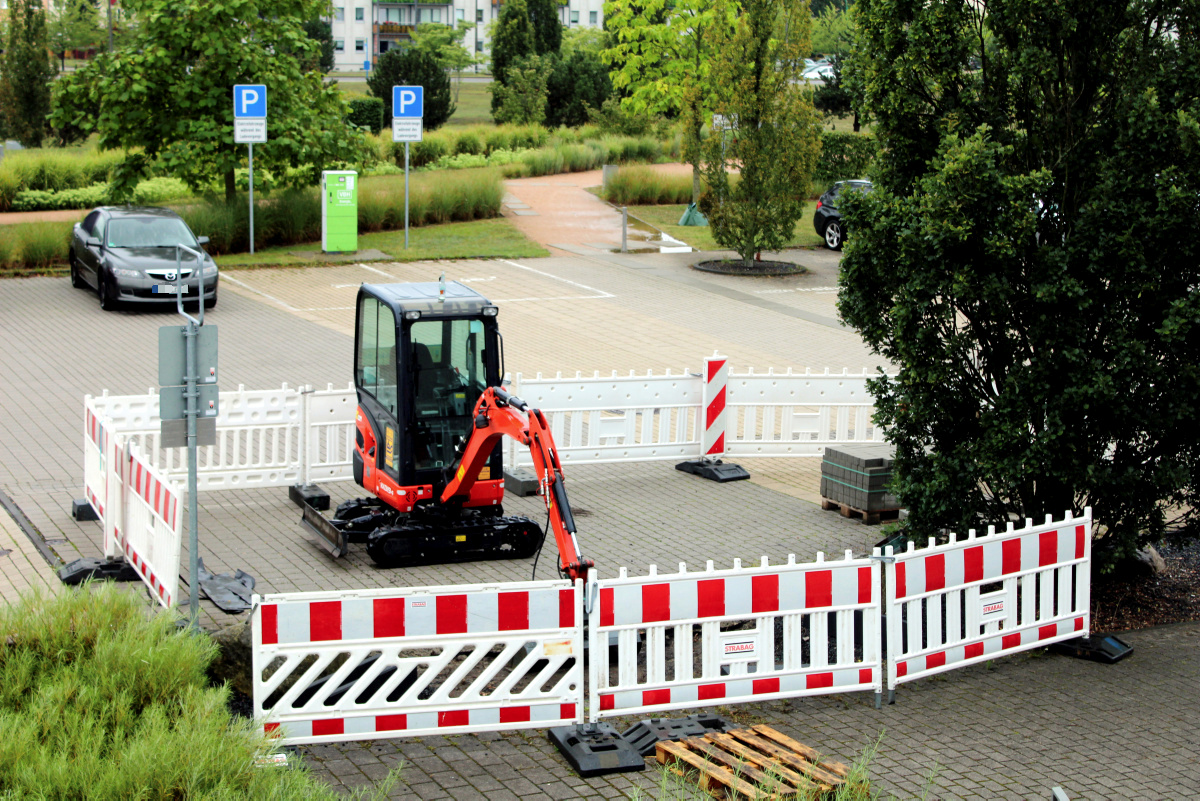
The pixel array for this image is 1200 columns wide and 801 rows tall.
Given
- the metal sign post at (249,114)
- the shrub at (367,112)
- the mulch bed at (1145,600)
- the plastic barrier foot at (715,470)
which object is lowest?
the mulch bed at (1145,600)

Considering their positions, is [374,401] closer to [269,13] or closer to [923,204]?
[923,204]

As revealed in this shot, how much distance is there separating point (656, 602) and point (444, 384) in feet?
11.9

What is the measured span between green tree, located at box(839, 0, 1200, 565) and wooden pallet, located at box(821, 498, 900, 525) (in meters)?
1.97

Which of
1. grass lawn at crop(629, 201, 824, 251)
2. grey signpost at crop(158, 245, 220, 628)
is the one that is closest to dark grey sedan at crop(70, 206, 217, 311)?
grass lawn at crop(629, 201, 824, 251)

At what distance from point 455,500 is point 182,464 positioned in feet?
10.7

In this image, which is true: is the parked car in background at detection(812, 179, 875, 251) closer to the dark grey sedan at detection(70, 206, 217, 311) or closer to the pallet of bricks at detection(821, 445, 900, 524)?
the dark grey sedan at detection(70, 206, 217, 311)

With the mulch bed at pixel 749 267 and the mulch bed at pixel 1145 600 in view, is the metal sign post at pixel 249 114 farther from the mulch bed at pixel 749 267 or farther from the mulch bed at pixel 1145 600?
the mulch bed at pixel 1145 600

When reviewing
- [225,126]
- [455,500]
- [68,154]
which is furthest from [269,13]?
[455,500]

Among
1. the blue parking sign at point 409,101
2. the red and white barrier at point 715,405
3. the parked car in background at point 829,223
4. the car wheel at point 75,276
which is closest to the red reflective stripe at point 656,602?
the red and white barrier at point 715,405

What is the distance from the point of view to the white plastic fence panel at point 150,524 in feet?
27.7

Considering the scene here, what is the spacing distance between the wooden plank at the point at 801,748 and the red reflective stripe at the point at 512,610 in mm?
1493

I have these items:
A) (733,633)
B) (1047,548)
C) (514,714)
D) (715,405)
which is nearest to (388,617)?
(514,714)

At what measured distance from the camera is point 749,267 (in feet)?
88.9

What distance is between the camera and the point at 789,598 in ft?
26.1
